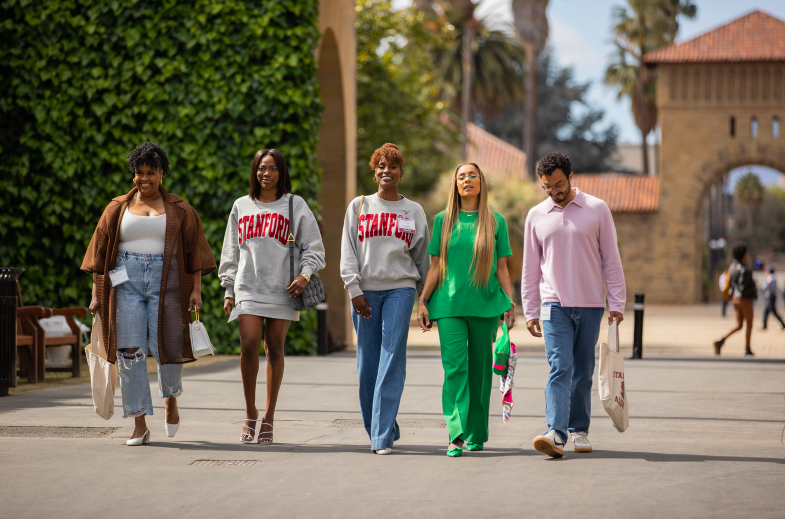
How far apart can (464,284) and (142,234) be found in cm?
209

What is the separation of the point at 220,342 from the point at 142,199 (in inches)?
258

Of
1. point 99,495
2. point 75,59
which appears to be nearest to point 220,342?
point 75,59

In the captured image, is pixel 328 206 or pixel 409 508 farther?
pixel 328 206

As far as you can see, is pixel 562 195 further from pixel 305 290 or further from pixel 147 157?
pixel 147 157

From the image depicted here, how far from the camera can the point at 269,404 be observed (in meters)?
6.03

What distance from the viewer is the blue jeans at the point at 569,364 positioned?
18.3 ft

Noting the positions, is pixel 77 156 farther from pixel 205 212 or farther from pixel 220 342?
pixel 220 342

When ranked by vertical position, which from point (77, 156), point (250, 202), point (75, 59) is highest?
point (75, 59)

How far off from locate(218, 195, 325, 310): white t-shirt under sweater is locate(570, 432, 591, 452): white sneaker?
6.32 feet

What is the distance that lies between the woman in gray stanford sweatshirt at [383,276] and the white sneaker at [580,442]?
3.65 feet

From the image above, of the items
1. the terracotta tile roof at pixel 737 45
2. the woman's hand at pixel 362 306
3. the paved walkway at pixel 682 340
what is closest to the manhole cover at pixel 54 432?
the woman's hand at pixel 362 306

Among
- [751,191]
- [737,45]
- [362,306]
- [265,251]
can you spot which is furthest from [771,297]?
[751,191]

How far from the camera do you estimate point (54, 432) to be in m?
6.33

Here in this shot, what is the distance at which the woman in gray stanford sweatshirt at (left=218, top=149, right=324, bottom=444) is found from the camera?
235 inches
